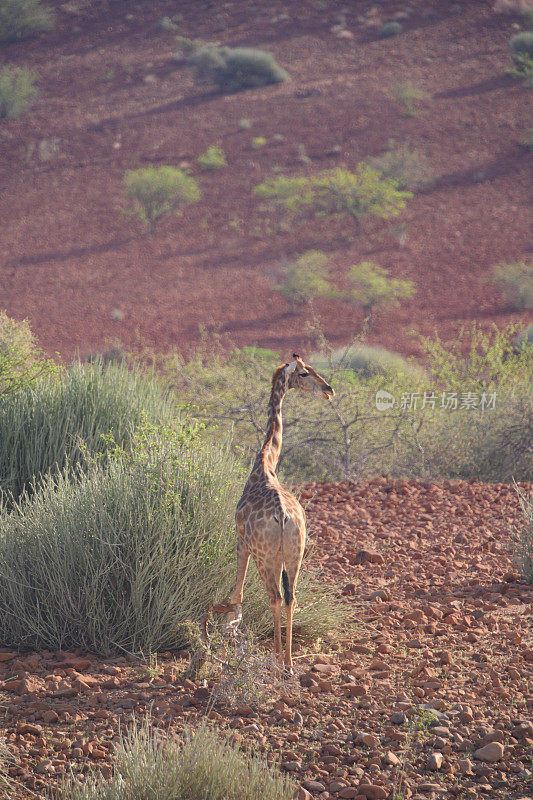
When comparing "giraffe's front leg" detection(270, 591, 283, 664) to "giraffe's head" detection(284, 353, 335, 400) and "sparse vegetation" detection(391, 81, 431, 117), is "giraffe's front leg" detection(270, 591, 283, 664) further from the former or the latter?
"sparse vegetation" detection(391, 81, 431, 117)

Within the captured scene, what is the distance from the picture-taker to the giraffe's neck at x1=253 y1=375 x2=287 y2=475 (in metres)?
3.65

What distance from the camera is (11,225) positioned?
31688 mm

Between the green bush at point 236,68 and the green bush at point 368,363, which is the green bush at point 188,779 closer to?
the green bush at point 368,363

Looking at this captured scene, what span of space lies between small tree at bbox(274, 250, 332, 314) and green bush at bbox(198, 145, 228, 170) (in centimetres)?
881

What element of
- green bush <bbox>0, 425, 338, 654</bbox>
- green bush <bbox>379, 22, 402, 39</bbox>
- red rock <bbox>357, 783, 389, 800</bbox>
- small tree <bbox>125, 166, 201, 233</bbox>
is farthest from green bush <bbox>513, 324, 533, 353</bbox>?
green bush <bbox>379, 22, 402, 39</bbox>

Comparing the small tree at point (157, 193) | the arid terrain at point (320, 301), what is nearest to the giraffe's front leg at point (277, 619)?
the arid terrain at point (320, 301)

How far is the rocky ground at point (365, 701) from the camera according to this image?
2930mm

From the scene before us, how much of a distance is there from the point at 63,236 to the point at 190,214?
209 inches

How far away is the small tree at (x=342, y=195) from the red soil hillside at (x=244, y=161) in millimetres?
788

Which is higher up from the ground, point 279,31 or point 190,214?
point 279,31

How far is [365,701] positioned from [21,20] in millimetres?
48269

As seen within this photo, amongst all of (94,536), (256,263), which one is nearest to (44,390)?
(94,536)

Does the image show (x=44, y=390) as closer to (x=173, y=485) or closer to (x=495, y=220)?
(x=173, y=485)
